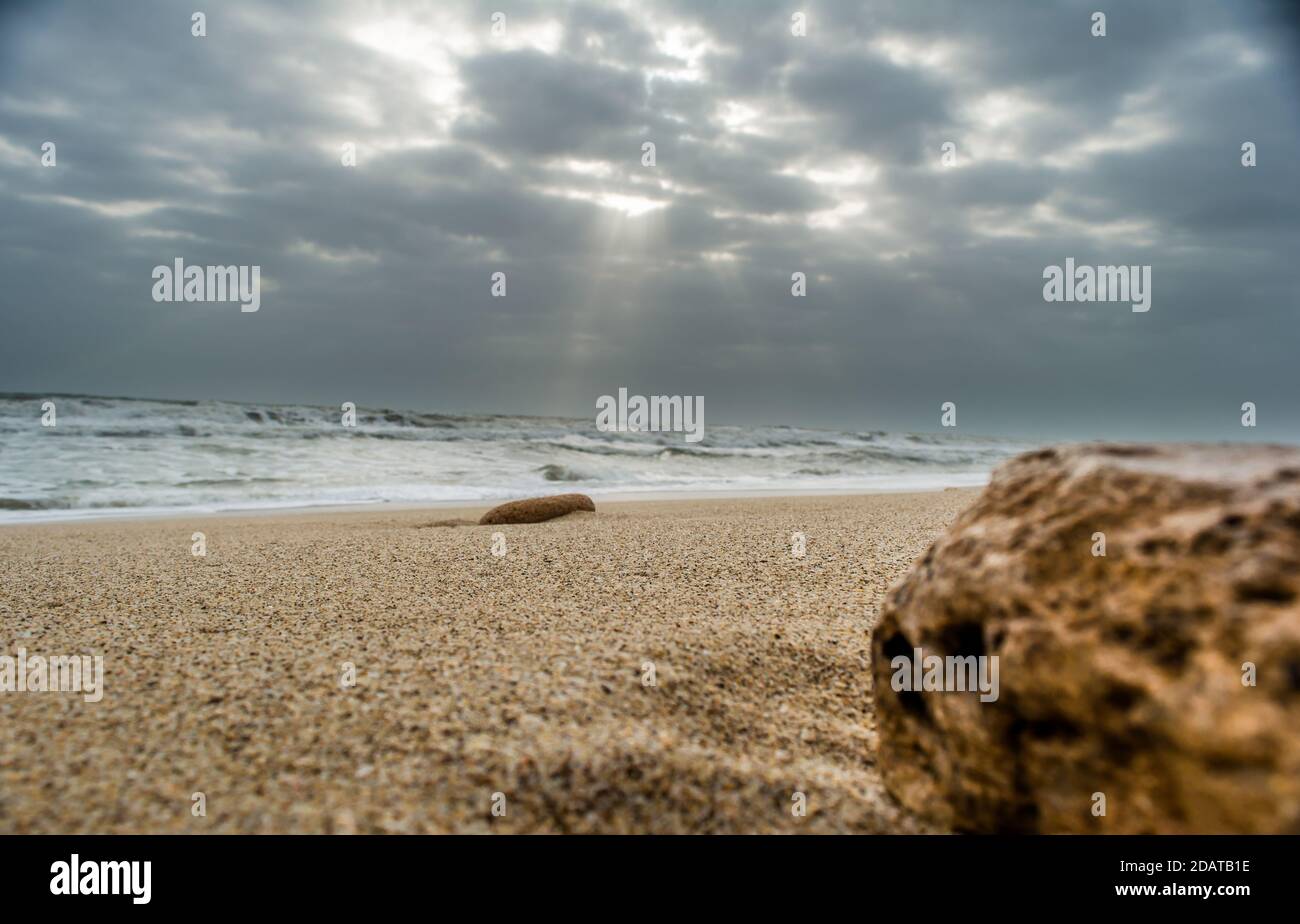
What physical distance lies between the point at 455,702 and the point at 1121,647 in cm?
170

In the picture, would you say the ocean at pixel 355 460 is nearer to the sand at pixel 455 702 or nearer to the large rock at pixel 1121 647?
the sand at pixel 455 702

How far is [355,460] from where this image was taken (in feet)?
62.3

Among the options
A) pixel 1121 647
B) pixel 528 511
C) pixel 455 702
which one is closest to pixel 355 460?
pixel 528 511

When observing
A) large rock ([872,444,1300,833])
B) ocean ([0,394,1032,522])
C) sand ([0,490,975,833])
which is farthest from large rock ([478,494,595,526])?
large rock ([872,444,1300,833])

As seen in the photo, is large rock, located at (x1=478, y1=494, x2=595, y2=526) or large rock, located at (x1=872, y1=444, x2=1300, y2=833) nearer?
large rock, located at (x1=872, y1=444, x2=1300, y2=833)

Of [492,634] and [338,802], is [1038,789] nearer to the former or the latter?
[338,802]

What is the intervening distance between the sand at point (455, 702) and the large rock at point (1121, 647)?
0.36 metres

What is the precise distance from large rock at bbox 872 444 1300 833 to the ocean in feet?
39.9

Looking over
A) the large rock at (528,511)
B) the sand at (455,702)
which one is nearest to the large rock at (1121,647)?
the sand at (455,702)

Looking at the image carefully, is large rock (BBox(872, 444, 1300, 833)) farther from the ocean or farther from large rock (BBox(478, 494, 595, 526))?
the ocean

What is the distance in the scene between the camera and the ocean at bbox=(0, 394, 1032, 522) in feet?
44.1
